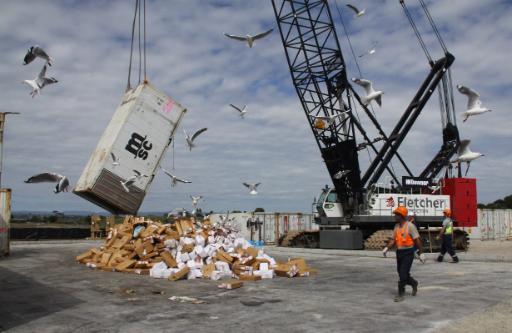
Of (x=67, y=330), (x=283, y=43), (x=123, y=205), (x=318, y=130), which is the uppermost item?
(x=283, y=43)

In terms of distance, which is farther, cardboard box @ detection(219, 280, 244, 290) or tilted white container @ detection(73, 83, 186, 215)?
tilted white container @ detection(73, 83, 186, 215)

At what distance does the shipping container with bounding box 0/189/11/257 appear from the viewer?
739 inches

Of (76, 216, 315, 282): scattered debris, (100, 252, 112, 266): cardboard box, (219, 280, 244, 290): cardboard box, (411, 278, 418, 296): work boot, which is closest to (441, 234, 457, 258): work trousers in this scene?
(76, 216, 315, 282): scattered debris

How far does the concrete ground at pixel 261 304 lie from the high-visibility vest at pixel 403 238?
1009mm

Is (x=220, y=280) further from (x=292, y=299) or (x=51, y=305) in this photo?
(x=51, y=305)

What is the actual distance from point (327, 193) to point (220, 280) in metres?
14.6

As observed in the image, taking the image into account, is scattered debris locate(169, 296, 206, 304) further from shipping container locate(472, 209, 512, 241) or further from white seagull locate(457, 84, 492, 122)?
shipping container locate(472, 209, 512, 241)

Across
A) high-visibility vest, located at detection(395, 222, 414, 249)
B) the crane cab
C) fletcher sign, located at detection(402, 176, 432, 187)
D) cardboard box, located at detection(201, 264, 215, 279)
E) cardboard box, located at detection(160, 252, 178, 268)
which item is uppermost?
fletcher sign, located at detection(402, 176, 432, 187)

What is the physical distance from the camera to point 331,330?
23.3ft

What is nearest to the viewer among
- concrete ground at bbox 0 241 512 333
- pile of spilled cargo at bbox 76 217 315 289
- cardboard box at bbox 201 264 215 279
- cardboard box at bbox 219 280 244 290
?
concrete ground at bbox 0 241 512 333

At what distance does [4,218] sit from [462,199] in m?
21.7

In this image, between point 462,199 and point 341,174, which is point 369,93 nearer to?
point 341,174

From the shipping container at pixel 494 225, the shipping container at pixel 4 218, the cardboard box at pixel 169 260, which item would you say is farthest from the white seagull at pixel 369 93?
the shipping container at pixel 494 225

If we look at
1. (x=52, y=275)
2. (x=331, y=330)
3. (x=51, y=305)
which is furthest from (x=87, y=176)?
(x=331, y=330)
